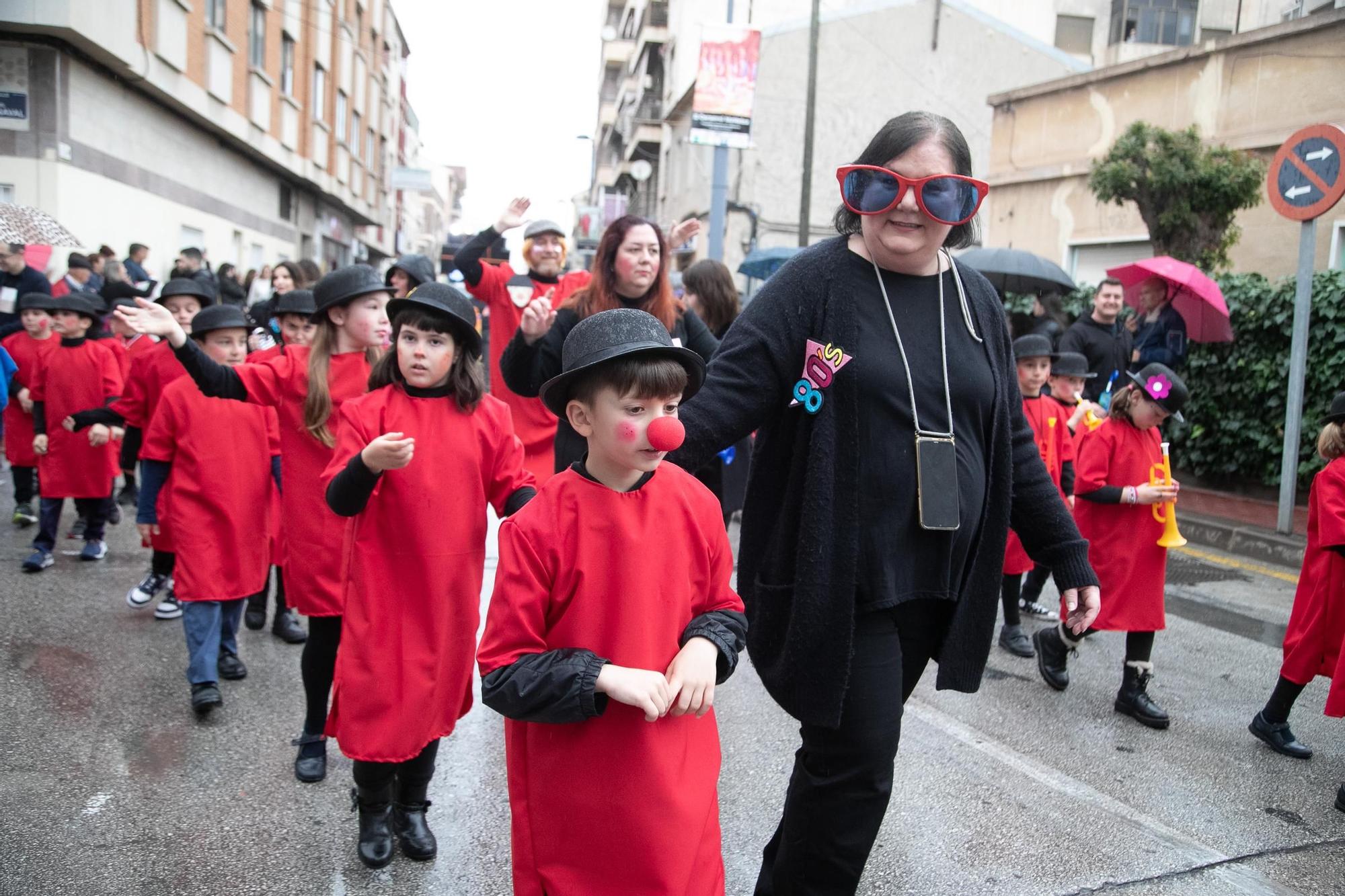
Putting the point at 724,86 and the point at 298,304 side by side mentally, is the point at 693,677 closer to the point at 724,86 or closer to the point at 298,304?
the point at 298,304

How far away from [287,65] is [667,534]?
25730mm

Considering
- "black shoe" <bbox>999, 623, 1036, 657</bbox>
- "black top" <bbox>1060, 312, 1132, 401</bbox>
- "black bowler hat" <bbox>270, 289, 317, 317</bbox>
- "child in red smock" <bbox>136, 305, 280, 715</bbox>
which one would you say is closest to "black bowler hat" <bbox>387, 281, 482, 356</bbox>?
"child in red smock" <bbox>136, 305, 280, 715</bbox>

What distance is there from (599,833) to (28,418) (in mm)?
7191

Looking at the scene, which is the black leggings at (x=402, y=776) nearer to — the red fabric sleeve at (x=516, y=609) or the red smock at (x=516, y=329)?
the red fabric sleeve at (x=516, y=609)

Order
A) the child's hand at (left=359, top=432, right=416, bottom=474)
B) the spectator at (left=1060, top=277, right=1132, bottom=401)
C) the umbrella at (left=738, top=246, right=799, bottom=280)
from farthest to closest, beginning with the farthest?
the umbrella at (left=738, top=246, right=799, bottom=280) → the spectator at (left=1060, top=277, right=1132, bottom=401) → the child's hand at (left=359, top=432, right=416, bottom=474)

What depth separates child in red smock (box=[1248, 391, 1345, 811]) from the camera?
4.16 meters

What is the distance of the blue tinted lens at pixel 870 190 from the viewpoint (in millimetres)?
2381

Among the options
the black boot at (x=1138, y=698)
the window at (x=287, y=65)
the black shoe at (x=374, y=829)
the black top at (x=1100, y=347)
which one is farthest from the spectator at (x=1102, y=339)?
the window at (x=287, y=65)

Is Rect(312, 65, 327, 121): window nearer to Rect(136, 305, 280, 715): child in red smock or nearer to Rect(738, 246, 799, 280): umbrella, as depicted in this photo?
Rect(738, 246, 799, 280): umbrella

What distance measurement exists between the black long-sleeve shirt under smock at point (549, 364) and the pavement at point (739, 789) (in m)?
1.29

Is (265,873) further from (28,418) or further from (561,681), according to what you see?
(28,418)

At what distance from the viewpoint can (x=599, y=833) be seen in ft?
6.69

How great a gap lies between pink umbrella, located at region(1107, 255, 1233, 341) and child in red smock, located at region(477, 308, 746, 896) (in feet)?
27.2

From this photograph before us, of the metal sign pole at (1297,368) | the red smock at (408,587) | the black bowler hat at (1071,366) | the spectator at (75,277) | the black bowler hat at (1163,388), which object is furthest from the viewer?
the spectator at (75,277)
